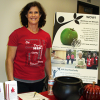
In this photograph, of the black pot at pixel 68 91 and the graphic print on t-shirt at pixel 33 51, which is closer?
the black pot at pixel 68 91

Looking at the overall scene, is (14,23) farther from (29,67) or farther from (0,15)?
(29,67)

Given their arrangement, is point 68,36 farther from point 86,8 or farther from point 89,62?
point 86,8

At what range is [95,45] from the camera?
181cm

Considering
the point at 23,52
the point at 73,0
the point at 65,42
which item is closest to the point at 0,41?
the point at 23,52

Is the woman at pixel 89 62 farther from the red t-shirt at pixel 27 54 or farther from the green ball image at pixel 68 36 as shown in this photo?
the red t-shirt at pixel 27 54

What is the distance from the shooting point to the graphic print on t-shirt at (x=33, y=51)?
4.49 feet

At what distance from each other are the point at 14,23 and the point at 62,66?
100 centimetres

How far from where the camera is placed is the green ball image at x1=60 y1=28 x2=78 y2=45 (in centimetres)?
179

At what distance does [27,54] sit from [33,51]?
2.8 inches

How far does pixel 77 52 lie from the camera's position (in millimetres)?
1800

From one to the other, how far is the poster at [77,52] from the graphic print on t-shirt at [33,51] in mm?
432

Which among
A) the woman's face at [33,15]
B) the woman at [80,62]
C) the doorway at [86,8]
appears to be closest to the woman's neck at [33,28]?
the woman's face at [33,15]

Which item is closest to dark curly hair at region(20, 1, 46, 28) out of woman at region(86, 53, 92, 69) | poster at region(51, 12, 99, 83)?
poster at region(51, 12, 99, 83)

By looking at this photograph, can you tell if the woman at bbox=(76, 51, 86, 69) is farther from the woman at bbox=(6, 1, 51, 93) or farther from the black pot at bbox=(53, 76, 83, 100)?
the black pot at bbox=(53, 76, 83, 100)
